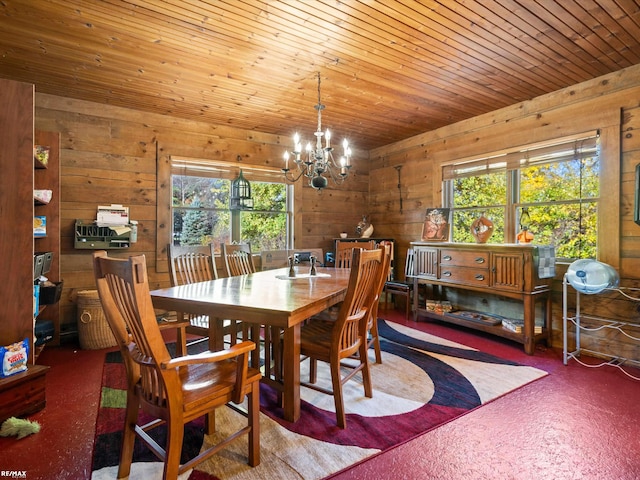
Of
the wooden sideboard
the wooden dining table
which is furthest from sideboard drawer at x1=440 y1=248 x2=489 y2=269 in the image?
the wooden dining table

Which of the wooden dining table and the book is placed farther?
the book

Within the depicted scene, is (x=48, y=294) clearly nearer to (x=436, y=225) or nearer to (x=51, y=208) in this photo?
(x=51, y=208)

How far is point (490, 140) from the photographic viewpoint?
3.96 metres

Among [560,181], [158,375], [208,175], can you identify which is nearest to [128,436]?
[158,375]

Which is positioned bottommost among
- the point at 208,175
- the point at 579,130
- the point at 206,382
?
the point at 206,382

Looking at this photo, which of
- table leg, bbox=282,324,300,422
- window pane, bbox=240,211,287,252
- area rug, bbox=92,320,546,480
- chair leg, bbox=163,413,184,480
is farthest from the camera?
window pane, bbox=240,211,287,252

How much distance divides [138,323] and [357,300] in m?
1.16

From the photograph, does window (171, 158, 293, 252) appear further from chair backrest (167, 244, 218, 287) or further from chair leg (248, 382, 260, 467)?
chair leg (248, 382, 260, 467)

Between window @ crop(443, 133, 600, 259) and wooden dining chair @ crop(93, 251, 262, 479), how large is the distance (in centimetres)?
332

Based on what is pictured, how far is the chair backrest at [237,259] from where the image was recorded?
342 centimetres

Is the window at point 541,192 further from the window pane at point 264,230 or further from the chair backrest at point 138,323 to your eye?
the chair backrest at point 138,323

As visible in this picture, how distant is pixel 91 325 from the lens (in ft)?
10.9

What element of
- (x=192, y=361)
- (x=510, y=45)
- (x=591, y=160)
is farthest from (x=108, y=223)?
(x=591, y=160)

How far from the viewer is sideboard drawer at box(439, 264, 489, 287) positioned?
3549mm
